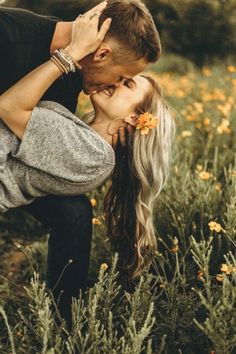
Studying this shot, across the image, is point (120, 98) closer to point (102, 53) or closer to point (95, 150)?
point (102, 53)

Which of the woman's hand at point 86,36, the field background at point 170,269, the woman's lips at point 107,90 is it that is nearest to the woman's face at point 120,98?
the woman's lips at point 107,90

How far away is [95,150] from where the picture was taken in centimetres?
225

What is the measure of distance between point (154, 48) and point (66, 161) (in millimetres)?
668

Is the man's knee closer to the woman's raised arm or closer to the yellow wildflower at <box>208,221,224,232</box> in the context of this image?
the woman's raised arm

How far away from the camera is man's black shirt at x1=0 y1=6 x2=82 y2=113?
2.38 meters

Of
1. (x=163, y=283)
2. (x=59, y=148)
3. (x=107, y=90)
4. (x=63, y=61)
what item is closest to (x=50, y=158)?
(x=59, y=148)

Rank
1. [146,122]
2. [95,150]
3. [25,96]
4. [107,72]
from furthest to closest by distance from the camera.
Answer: [107,72]
[146,122]
[95,150]
[25,96]

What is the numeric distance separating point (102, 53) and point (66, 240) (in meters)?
0.81

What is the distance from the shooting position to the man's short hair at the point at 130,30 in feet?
7.98

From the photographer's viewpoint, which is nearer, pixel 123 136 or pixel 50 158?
pixel 50 158

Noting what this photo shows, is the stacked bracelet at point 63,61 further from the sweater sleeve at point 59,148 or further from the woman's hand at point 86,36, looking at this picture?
the sweater sleeve at point 59,148

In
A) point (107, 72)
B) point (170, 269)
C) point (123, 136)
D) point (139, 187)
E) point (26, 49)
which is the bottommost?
point (170, 269)

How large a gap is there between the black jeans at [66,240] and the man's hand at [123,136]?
11.5 inches

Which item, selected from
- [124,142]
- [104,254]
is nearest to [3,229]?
[104,254]
